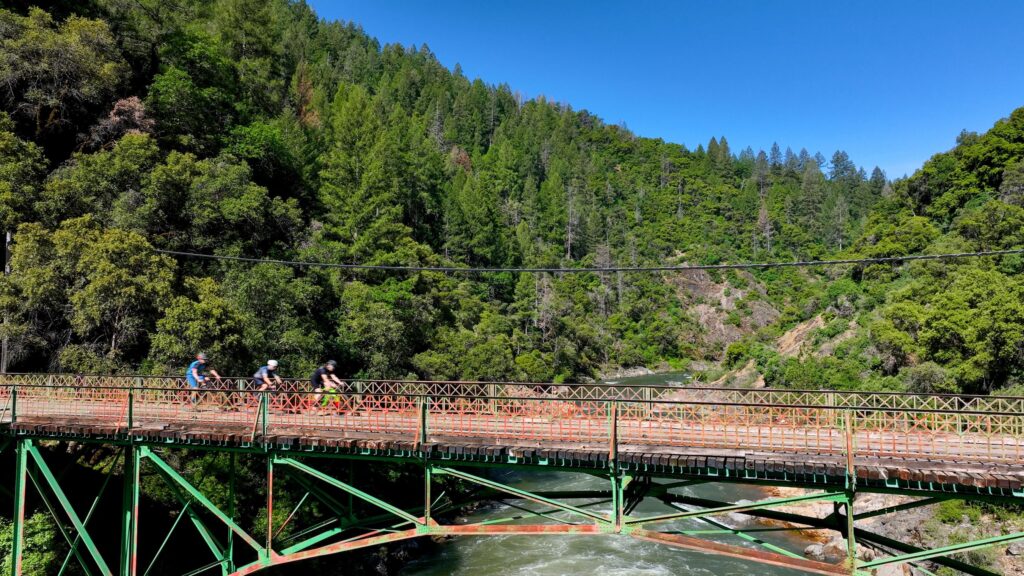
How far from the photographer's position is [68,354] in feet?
73.3

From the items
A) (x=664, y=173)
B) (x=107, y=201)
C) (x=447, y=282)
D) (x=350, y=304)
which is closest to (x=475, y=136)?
(x=664, y=173)

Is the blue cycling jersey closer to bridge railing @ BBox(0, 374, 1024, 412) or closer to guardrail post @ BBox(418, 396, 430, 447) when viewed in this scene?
bridge railing @ BBox(0, 374, 1024, 412)

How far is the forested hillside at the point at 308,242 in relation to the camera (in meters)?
23.2

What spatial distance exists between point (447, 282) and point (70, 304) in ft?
90.4

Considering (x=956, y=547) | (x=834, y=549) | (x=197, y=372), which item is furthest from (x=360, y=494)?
(x=834, y=549)

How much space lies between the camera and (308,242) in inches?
1537

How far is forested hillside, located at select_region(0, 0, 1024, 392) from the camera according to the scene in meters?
23.2

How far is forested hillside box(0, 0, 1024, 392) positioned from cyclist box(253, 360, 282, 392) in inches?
331

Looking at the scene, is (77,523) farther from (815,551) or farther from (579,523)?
(815,551)

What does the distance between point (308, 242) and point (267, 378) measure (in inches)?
1008

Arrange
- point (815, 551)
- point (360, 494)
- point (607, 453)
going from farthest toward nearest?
point (815, 551) < point (360, 494) < point (607, 453)

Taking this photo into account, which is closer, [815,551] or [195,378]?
[195,378]

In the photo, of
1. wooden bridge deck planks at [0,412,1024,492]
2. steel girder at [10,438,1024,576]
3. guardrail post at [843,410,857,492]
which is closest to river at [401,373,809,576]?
steel girder at [10,438,1024,576]

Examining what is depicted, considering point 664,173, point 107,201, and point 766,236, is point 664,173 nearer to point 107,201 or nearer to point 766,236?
point 766,236
